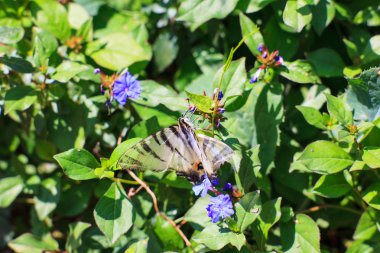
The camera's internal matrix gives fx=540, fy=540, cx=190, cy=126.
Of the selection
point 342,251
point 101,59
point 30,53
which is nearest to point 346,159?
point 342,251

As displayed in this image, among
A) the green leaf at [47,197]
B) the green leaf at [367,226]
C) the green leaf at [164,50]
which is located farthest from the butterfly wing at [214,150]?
the green leaf at [164,50]

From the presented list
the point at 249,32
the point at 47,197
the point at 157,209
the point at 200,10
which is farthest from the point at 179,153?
the point at 47,197

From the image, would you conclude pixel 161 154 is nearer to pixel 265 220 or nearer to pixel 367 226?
pixel 265 220

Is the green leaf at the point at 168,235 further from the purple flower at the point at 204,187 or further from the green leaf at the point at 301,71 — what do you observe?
the green leaf at the point at 301,71

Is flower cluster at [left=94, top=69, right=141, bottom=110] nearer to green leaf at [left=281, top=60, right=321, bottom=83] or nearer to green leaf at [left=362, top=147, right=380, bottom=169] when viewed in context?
green leaf at [left=281, top=60, right=321, bottom=83]

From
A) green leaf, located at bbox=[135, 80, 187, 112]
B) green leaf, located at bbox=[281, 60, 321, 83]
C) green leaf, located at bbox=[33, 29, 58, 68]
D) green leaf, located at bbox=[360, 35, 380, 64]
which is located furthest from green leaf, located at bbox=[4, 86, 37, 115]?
green leaf, located at bbox=[360, 35, 380, 64]

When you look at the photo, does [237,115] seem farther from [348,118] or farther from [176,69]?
[176,69]

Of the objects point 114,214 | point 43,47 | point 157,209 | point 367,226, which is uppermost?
point 43,47
